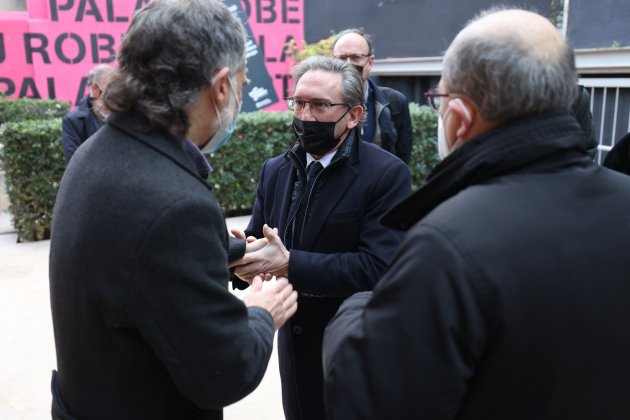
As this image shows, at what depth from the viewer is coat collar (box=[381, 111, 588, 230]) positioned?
1.20 m

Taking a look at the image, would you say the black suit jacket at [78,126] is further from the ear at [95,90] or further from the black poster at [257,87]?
the black poster at [257,87]

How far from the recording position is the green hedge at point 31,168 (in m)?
6.29

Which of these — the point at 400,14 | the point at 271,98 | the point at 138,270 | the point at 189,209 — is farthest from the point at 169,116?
the point at 400,14

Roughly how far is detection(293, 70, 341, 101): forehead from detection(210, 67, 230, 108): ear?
1.00 m

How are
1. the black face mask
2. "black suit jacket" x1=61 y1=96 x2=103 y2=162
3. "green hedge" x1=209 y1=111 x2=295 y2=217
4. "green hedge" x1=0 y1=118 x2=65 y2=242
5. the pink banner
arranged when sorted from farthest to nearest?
the pink banner, "green hedge" x1=209 y1=111 x2=295 y2=217, "green hedge" x1=0 y1=118 x2=65 y2=242, "black suit jacket" x1=61 y1=96 x2=103 y2=162, the black face mask

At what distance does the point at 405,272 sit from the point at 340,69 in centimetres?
151

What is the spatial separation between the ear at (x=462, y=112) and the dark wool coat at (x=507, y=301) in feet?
0.22

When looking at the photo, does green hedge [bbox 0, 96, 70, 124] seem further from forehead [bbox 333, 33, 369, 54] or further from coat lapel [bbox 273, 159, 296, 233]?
coat lapel [bbox 273, 159, 296, 233]

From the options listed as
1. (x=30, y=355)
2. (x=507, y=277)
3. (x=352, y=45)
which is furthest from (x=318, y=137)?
(x=30, y=355)

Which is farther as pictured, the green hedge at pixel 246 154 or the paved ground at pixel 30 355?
the green hedge at pixel 246 154

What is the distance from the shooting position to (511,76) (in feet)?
3.86

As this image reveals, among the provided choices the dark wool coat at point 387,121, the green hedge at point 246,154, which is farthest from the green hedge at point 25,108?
the dark wool coat at point 387,121

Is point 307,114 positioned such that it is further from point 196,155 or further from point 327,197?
point 196,155

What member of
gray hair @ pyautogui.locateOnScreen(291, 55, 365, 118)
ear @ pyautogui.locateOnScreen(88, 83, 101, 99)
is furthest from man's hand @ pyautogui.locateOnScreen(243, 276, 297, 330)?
ear @ pyautogui.locateOnScreen(88, 83, 101, 99)
